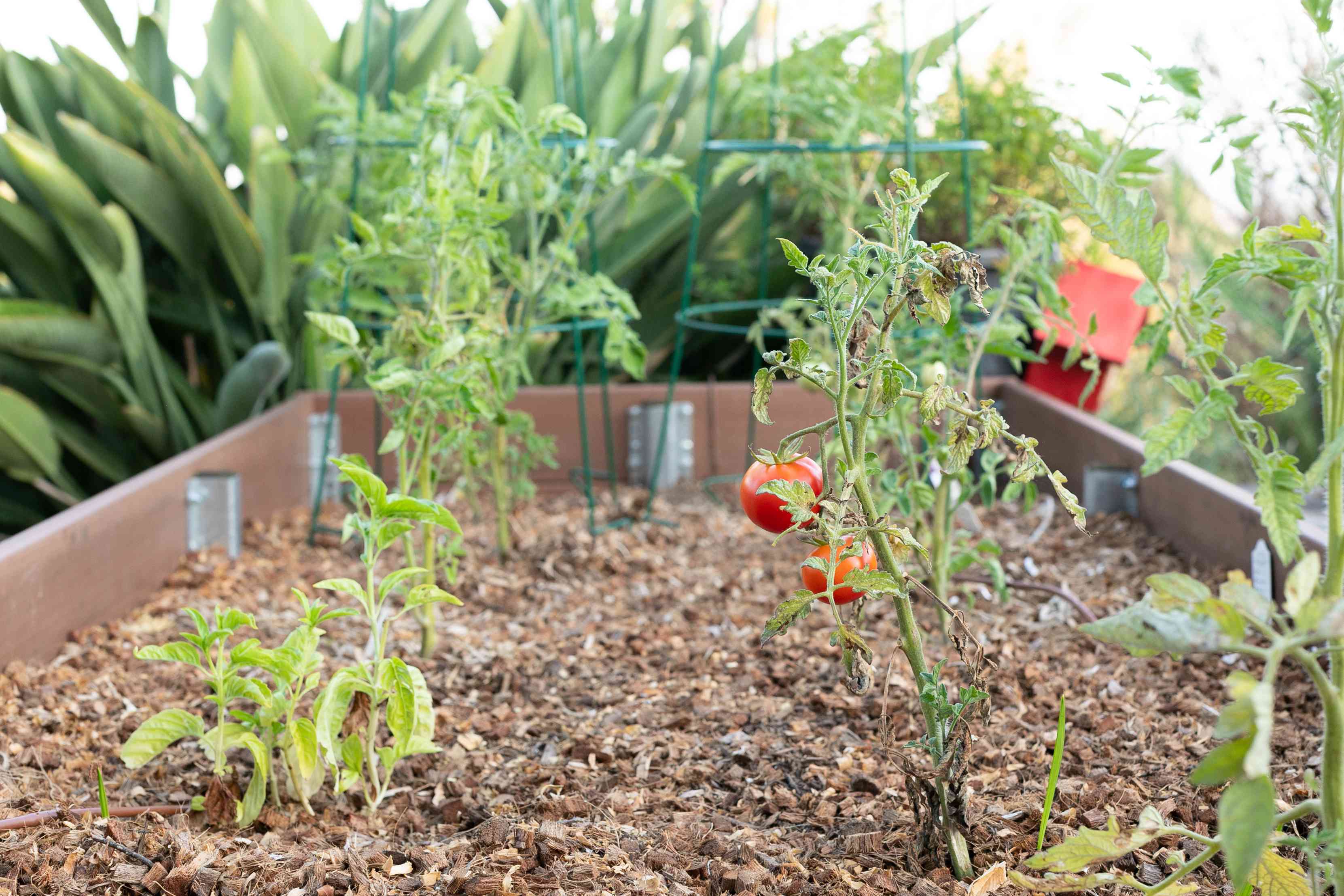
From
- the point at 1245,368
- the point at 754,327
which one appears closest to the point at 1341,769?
the point at 1245,368

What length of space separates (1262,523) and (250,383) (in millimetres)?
2401

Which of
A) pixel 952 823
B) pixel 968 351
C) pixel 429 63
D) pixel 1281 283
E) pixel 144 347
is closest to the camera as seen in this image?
pixel 1281 283

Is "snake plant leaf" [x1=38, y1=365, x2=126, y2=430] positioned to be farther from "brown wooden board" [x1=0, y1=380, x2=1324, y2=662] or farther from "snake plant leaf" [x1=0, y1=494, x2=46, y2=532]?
"brown wooden board" [x1=0, y1=380, x2=1324, y2=662]

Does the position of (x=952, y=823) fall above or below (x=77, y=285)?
below

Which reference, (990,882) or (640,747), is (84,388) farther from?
(990,882)

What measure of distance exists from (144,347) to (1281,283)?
2677 mm

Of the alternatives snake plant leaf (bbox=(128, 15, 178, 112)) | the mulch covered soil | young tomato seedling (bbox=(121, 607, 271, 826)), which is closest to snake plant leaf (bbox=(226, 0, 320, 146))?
snake plant leaf (bbox=(128, 15, 178, 112))

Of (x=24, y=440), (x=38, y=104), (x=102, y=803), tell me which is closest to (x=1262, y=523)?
(x=102, y=803)

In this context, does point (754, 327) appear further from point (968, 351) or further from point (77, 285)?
point (77, 285)

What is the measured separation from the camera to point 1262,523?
0.83m

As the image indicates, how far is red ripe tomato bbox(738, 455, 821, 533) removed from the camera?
3.28 feet

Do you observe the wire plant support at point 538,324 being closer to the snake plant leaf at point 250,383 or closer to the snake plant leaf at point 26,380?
the snake plant leaf at point 250,383

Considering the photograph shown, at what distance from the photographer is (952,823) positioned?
104cm

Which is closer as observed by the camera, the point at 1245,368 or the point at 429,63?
the point at 1245,368
